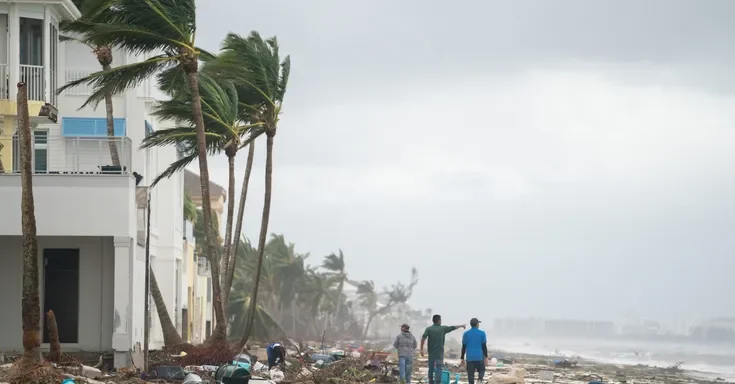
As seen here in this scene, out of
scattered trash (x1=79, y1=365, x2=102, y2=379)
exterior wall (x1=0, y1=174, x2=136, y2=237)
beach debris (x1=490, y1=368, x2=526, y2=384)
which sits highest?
exterior wall (x1=0, y1=174, x2=136, y2=237)

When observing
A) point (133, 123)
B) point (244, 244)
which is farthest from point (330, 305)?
point (133, 123)

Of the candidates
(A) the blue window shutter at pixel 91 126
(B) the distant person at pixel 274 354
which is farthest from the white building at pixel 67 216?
(A) the blue window shutter at pixel 91 126

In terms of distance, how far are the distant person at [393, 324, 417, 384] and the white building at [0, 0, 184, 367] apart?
20.0 ft

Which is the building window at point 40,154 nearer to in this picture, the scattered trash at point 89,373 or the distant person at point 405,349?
the scattered trash at point 89,373

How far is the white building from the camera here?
26.1m

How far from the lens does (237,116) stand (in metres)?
37.0

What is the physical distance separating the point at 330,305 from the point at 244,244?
95.8 feet

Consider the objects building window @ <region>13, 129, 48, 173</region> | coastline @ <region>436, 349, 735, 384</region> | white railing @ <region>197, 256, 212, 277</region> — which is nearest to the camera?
building window @ <region>13, 129, 48, 173</region>

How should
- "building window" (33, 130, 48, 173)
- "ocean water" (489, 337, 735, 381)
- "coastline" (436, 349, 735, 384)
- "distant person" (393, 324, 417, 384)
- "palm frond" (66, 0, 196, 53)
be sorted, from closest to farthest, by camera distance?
"distant person" (393, 324, 417, 384) → "palm frond" (66, 0, 196, 53) → "building window" (33, 130, 48, 173) → "coastline" (436, 349, 735, 384) → "ocean water" (489, 337, 735, 381)

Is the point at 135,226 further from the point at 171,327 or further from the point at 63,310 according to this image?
the point at 171,327

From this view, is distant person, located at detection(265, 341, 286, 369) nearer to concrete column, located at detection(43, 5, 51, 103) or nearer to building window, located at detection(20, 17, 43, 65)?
concrete column, located at detection(43, 5, 51, 103)

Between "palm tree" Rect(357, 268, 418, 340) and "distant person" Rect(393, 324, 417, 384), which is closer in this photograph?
"distant person" Rect(393, 324, 417, 384)

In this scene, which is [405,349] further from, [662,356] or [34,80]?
[662,356]

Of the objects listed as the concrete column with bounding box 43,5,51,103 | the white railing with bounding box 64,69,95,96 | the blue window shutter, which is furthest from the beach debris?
the white railing with bounding box 64,69,95,96
